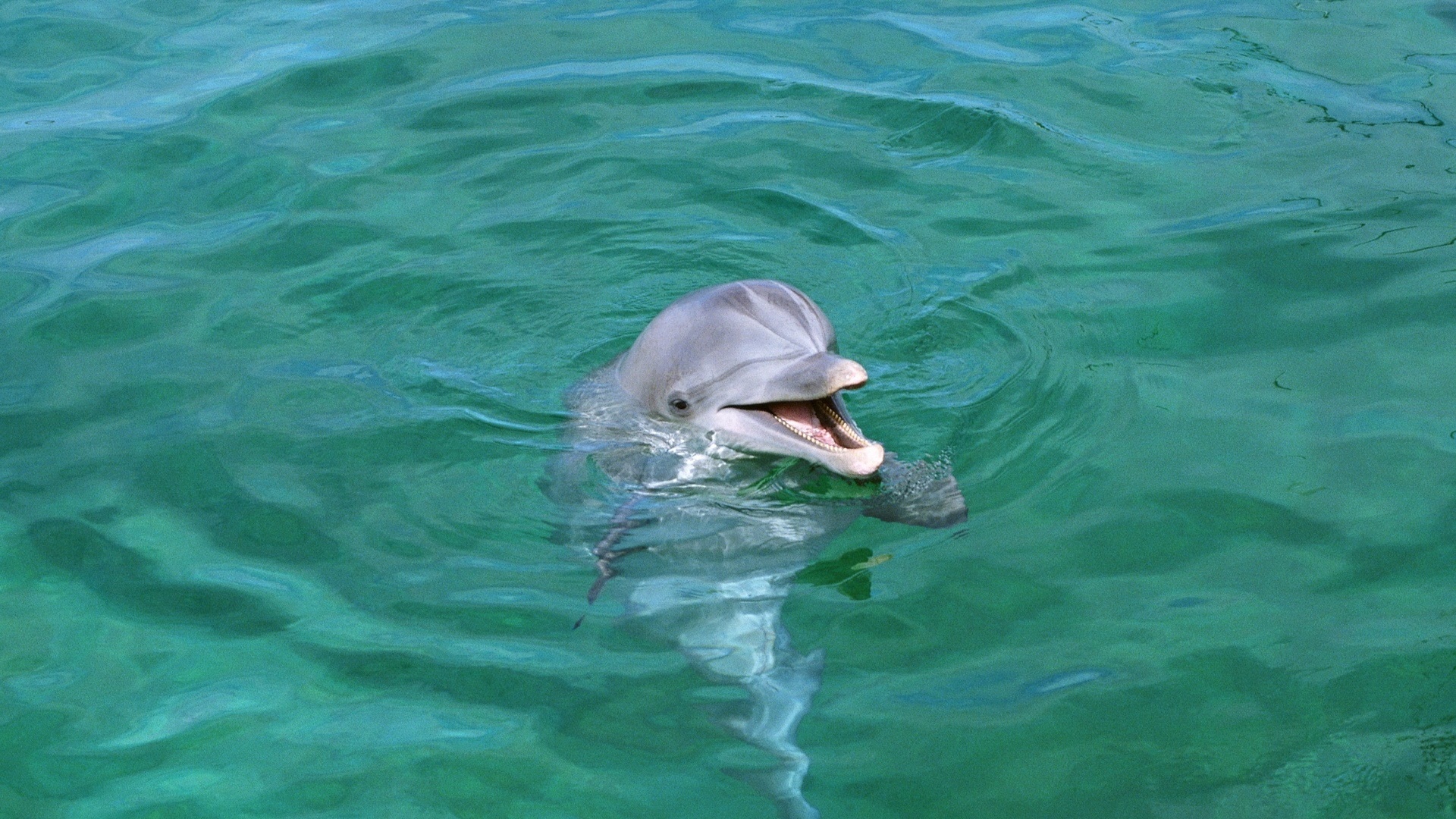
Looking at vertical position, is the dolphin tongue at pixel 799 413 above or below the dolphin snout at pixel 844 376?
below

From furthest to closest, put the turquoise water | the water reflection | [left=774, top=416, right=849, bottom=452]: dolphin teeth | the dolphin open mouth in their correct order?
the dolphin open mouth
[left=774, top=416, right=849, bottom=452]: dolphin teeth
the water reflection
the turquoise water

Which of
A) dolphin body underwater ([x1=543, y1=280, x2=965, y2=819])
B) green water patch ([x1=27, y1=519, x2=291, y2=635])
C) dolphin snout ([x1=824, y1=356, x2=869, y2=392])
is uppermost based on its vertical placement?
dolphin snout ([x1=824, y1=356, x2=869, y2=392])

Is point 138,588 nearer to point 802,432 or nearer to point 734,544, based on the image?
point 734,544

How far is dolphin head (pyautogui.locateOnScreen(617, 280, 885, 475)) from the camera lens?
5.45 m

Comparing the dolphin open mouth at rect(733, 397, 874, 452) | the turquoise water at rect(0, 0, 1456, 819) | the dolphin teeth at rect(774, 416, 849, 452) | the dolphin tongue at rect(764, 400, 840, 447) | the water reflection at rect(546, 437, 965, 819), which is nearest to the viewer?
the turquoise water at rect(0, 0, 1456, 819)

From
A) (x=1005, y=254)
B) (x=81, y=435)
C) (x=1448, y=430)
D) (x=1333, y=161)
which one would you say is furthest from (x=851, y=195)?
(x=81, y=435)

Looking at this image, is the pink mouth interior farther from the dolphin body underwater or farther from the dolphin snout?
the dolphin snout

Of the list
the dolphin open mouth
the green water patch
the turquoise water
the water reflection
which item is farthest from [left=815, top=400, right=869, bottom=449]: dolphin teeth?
the green water patch

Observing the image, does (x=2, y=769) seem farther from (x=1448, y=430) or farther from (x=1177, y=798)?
(x=1448, y=430)

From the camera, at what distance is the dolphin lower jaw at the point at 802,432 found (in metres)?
5.25

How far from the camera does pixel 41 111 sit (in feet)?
35.2

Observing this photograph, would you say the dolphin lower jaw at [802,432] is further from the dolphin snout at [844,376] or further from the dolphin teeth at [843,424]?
the dolphin snout at [844,376]

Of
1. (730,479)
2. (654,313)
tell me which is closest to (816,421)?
(730,479)


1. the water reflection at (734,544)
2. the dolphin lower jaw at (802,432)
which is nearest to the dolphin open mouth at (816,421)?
the dolphin lower jaw at (802,432)
